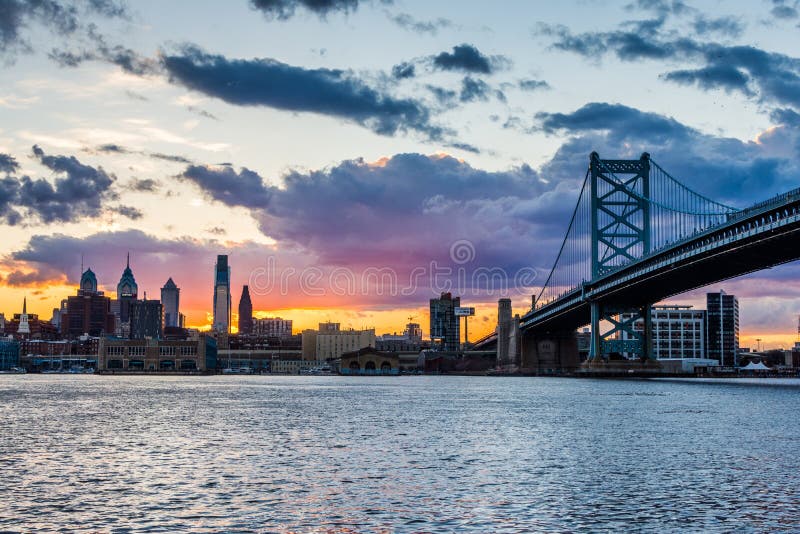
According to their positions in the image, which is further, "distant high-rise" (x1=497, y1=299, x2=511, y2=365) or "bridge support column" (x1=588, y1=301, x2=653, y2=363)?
"distant high-rise" (x1=497, y1=299, x2=511, y2=365)

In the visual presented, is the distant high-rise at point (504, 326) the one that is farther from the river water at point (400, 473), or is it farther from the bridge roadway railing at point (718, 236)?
the river water at point (400, 473)

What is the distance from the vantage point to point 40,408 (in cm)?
6525

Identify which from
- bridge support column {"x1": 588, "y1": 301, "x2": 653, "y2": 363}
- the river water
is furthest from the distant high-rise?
the river water

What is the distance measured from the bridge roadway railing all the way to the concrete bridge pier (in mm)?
45946

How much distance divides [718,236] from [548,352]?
3654 inches

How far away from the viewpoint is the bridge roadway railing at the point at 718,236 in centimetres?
7531

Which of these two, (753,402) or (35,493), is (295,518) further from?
(753,402)

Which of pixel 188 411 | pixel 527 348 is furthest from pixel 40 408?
pixel 527 348

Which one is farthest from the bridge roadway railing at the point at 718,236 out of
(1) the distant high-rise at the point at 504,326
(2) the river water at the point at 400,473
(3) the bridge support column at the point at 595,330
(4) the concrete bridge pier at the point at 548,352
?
(1) the distant high-rise at the point at 504,326

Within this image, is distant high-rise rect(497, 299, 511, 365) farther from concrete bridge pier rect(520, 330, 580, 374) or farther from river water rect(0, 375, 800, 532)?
river water rect(0, 375, 800, 532)

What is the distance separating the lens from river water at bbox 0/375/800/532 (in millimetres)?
22281

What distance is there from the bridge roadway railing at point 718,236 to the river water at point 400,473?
26.5 metres

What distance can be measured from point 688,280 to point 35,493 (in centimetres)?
9012

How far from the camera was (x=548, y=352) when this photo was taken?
180 metres
